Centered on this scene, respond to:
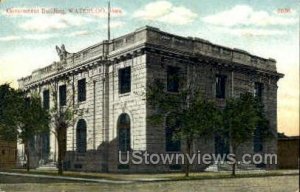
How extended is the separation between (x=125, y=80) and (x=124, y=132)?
182cm

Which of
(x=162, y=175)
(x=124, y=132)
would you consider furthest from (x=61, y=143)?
(x=162, y=175)

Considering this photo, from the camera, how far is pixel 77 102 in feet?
60.8

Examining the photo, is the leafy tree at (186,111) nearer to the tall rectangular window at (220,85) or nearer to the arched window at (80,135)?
the tall rectangular window at (220,85)

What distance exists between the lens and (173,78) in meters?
17.6

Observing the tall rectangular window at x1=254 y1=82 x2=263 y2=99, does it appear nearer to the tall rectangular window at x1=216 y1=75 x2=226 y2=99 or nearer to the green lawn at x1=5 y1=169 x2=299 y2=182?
the tall rectangular window at x1=216 y1=75 x2=226 y2=99

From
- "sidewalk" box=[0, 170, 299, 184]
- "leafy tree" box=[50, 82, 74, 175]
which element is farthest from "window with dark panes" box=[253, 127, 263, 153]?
"leafy tree" box=[50, 82, 74, 175]

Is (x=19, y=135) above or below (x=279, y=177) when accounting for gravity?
above

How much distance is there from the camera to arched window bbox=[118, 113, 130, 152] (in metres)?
17.9

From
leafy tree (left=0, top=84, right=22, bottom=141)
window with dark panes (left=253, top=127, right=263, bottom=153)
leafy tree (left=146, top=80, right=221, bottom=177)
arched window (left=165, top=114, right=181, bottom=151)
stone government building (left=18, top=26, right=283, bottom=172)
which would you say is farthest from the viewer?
window with dark panes (left=253, top=127, right=263, bottom=153)

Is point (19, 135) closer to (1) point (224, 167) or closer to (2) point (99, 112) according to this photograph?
(2) point (99, 112)

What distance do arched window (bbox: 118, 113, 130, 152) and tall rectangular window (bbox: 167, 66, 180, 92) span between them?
2.01 meters

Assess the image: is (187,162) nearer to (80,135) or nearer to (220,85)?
(220,85)

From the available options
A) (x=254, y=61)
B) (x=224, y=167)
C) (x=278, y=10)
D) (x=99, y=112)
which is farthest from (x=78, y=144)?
(x=278, y=10)

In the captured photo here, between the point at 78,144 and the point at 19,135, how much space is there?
2016mm
